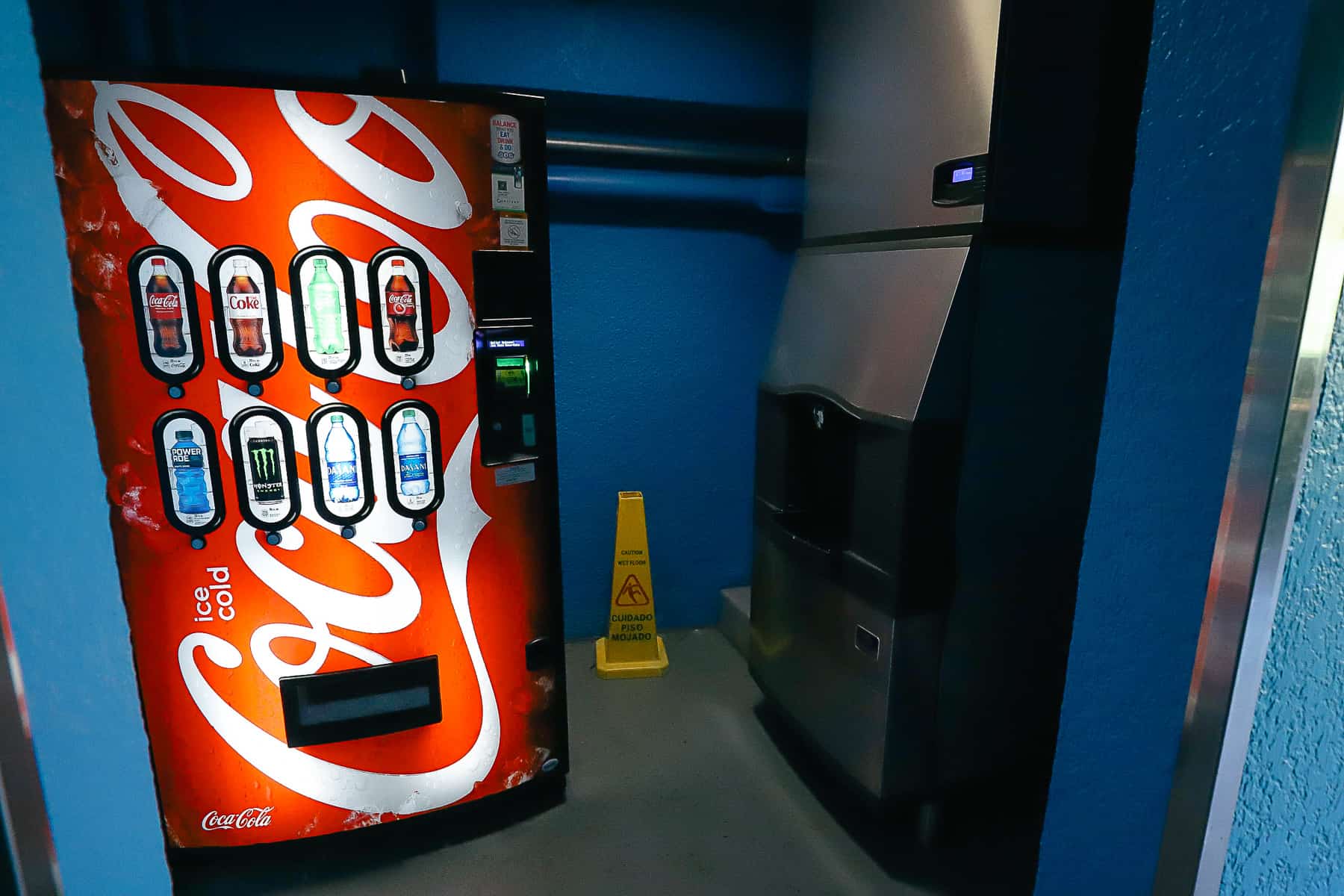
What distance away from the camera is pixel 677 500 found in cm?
272

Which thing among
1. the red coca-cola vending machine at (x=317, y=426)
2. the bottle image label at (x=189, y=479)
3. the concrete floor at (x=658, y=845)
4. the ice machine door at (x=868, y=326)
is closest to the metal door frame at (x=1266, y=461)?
the ice machine door at (x=868, y=326)

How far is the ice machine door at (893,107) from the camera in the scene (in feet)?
4.83

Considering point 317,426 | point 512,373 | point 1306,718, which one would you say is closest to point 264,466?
point 317,426

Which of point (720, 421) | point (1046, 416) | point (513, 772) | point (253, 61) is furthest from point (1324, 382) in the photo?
point (253, 61)

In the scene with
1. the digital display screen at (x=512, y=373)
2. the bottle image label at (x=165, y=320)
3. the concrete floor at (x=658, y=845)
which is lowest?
the concrete floor at (x=658, y=845)

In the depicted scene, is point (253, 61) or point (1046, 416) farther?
point (253, 61)

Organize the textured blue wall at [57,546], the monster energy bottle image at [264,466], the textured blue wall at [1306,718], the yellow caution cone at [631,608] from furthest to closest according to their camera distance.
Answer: the yellow caution cone at [631,608], the monster energy bottle image at [264,466], the textured blue wall at [1306,718], the textured blue wall at [57,546]

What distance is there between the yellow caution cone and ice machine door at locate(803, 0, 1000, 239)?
3.63ft

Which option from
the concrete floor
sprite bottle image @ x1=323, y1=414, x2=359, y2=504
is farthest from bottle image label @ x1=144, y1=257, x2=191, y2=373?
the concrete floor

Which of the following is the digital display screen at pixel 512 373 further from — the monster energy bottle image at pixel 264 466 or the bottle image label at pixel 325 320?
the monster energy bottle image at pixel 264 466

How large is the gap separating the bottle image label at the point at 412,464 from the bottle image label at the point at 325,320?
0.18 metres

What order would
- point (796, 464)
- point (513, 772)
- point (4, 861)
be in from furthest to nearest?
point (796, 464) < point (513, 772) < point (4, 861)

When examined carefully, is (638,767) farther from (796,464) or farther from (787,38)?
(787,38)

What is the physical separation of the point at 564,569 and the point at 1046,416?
1.67 m
